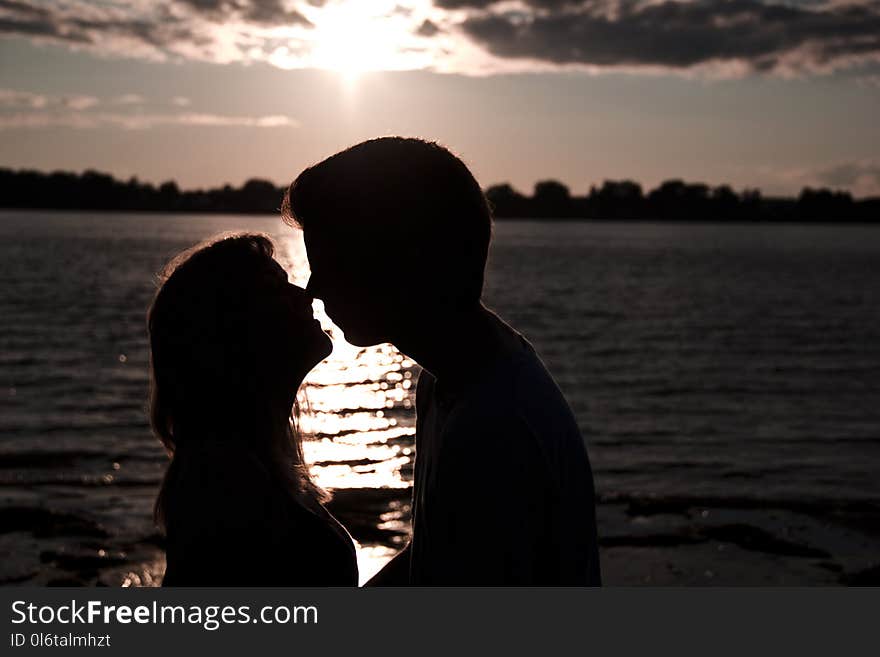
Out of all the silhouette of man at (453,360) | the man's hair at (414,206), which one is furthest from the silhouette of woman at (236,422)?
the man's hair at (414,206)

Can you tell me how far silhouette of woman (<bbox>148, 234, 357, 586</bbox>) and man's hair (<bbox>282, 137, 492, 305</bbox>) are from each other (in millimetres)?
633

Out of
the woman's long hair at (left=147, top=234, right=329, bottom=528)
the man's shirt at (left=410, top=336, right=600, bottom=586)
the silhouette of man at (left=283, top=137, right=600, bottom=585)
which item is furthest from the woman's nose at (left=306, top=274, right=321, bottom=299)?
the man's shirt at (left=410, top=336, right=600, bottom=586)

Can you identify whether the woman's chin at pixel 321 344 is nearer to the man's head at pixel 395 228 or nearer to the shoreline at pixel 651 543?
the man's head at pixel 395 228

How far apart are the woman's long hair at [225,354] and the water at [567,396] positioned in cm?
84

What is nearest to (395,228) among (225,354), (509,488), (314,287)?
(314,287)

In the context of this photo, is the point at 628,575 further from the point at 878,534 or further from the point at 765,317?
the point at 765,317

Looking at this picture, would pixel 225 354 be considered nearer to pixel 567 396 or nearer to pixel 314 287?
pixel 314 287

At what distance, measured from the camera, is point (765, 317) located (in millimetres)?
50000

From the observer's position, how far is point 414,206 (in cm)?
302

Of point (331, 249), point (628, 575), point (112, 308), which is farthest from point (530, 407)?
point (112, 308)

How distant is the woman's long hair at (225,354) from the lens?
3676 millimetres

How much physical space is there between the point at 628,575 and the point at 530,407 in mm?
8958

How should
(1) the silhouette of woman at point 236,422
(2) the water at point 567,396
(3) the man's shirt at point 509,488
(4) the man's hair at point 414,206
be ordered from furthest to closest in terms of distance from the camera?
1. (2) the water at point 567,396
2. (1) the silhouette of woman at point 236,422
3. (4) the man's hair at point 414,206
4. (3) the man's shirt at point 509,488

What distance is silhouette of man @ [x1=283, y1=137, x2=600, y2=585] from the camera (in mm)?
2783
